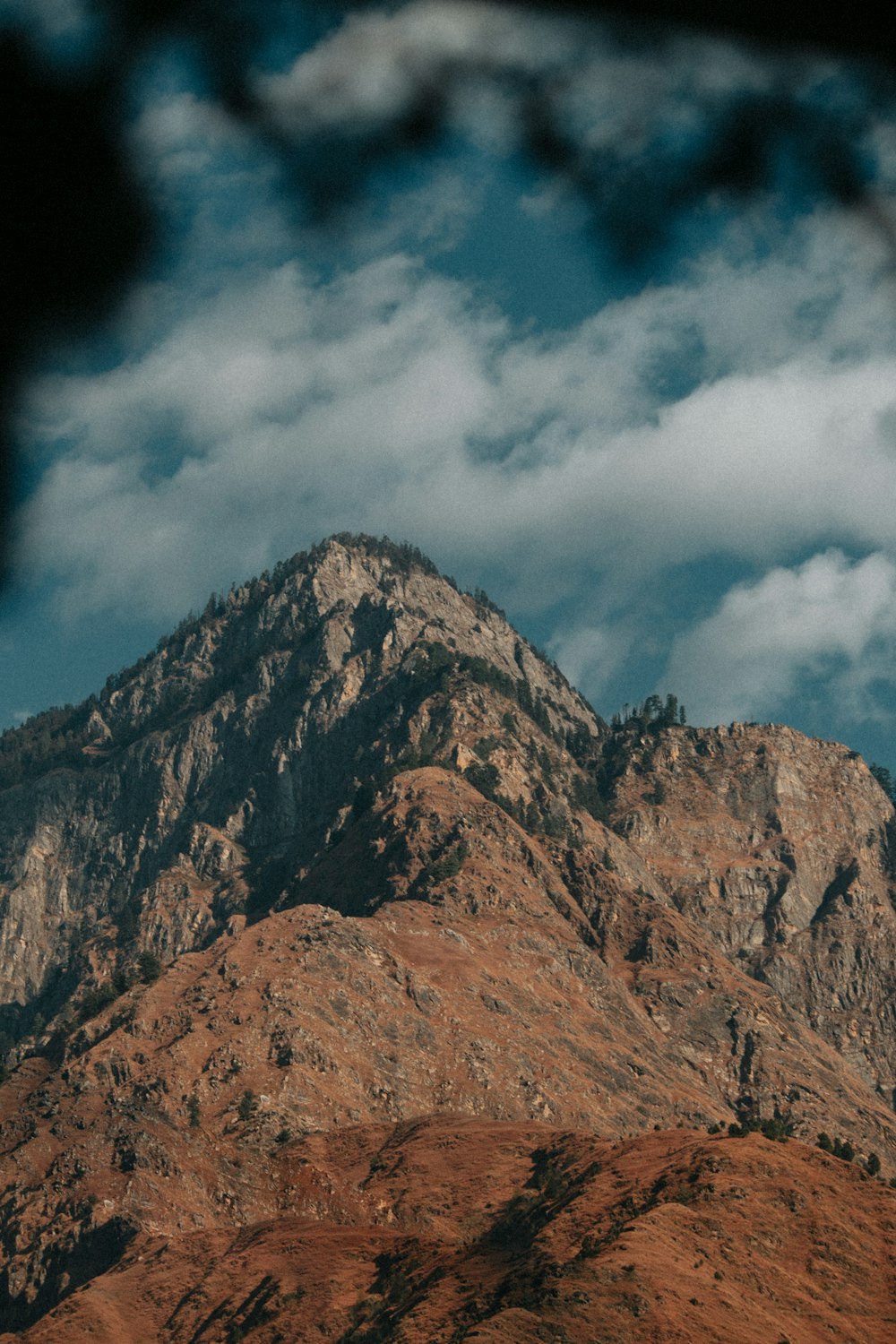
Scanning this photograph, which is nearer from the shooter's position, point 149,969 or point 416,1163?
point 416,1163

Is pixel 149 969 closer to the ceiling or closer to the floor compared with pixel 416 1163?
closer to the ceiling

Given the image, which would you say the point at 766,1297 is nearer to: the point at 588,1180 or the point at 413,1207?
the point at 588,1180

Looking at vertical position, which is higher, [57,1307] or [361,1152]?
[361,1152]

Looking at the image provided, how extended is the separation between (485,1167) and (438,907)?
223 ft

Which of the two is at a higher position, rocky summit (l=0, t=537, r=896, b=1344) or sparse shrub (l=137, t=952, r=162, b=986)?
sparse shrub (l=137, t=952, r=162, b=986)

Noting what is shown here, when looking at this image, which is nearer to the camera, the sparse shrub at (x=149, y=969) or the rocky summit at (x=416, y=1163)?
the rocky summit at (x=416, y=1163)

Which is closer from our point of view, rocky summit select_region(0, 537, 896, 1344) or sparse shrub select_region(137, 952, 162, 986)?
rocky summit select_region(0, 537, 896, 1344)

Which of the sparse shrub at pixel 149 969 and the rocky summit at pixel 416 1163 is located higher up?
the sparse shrub at pixel 149 969

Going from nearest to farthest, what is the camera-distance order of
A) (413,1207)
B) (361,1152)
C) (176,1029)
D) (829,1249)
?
(829,1249) < (413,1207) < (361,1152) < (176,1029)

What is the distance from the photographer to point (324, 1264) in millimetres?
110562

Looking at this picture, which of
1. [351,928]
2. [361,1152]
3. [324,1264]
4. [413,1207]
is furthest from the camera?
[351,928]

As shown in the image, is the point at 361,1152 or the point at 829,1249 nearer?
the point at 829,1249

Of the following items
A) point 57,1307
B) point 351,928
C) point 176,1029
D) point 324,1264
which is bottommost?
point 57,1307

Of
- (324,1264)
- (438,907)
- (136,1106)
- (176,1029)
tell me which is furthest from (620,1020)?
(324,1264)
